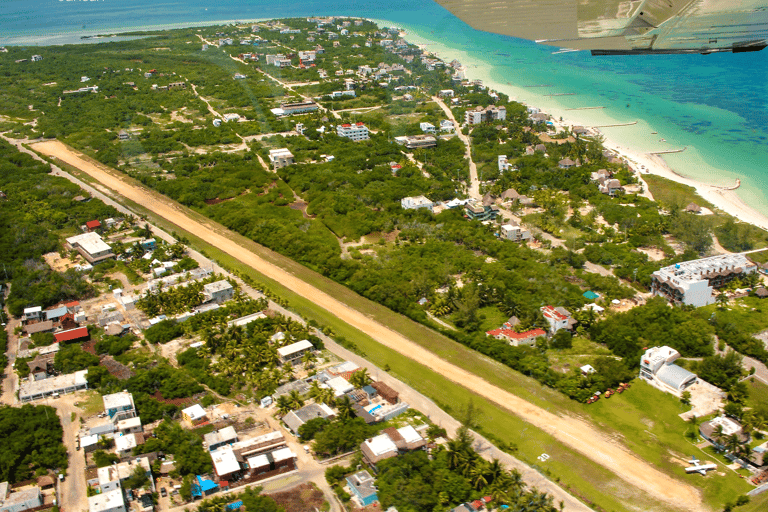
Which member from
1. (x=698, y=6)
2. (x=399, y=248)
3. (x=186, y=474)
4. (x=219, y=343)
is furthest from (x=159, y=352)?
(x=698, y=6)

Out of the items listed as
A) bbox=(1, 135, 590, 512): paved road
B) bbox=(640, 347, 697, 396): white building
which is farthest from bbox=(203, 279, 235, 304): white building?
bbox=(640, 347, 697, 396): white building

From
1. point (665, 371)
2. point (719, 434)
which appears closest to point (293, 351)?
point (665, 371)

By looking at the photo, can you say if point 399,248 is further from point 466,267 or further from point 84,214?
point 84,214

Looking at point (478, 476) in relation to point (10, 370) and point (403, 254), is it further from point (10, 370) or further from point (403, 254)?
point (10, 370)

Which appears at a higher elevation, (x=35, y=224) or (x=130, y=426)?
(x=35, y=224)

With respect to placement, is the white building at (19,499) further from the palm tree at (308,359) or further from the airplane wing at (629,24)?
the airplane wing at (629,24)

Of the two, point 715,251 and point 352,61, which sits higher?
point 352,61

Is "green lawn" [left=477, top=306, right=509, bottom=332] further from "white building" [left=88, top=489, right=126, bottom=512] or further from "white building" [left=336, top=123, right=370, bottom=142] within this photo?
"white building" [left=336, top=123, right=370, bottom=142]
